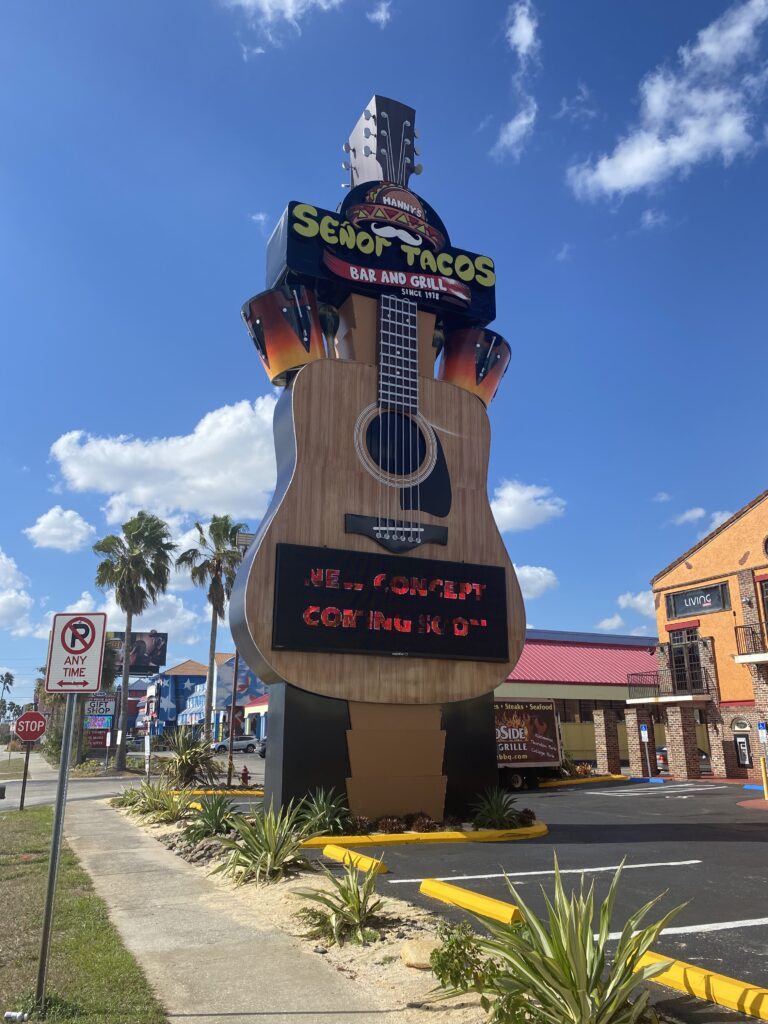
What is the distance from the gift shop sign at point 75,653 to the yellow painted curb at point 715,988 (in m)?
5.30

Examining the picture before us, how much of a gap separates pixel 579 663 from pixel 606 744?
1141 cm

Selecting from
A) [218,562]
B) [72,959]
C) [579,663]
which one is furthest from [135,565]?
[72,959]

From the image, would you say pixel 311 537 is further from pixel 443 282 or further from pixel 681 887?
pixel 681 887

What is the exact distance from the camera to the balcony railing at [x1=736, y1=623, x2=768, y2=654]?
104 ft

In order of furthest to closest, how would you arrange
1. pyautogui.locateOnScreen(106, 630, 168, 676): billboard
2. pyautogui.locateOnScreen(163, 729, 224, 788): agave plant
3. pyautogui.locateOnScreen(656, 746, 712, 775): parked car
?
pyautogui.locateOnScreen(106, 630, 168, 676): billboard < pyautogui.locateOnScreen(656, 746, 712, 775): parked car < pyautogui.locateOnScreen(163, 729, 224, 788): agave plant

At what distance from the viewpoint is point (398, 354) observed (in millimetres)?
18469

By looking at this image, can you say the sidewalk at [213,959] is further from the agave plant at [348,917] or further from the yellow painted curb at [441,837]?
the yellow painted curb at [441,837]

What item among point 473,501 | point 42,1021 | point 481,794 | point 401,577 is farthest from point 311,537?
point 42,1021

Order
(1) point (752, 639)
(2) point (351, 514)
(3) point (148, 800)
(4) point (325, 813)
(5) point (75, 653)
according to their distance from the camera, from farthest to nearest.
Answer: (1) point (752, 639) < (3) point (148, 800) < (2) point (351, 514) < (4) point (325, 813) < (5) point (75, 653)

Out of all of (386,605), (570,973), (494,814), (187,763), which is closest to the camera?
(570,973)

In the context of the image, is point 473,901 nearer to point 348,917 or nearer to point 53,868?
point 348,917

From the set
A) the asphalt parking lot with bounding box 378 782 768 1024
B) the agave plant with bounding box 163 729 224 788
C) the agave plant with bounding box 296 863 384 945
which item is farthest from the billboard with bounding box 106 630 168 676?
the agave plant with bounding box 296 863 384 945

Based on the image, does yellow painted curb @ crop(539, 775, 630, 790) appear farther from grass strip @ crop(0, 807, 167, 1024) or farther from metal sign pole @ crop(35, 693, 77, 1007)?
metal sign pole @ crop(35, 693, 77, 1007)

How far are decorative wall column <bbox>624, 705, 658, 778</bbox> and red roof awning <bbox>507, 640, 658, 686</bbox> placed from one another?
306 inches
